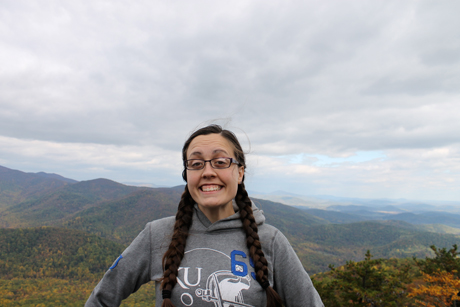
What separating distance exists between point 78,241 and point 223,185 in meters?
171

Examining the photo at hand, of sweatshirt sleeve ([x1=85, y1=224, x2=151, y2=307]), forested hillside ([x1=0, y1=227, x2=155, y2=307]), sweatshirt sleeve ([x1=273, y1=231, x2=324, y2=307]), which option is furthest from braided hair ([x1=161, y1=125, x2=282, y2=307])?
forested hillside ([x1=0, y1=227, x2=155, y2=307])

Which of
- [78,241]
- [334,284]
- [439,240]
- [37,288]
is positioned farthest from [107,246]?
[439,240]

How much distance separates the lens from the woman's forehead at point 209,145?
2.41 meters

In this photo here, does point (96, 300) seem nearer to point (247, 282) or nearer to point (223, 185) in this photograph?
point (247, 282)

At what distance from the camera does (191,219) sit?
8.27ft

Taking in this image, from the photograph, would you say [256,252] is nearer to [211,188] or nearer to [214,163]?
[211,188]

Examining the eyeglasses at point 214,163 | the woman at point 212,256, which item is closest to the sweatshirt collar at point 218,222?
the woman at point 212,256

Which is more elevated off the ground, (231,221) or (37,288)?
(231,221)

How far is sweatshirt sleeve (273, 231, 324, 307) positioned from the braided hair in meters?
0.15

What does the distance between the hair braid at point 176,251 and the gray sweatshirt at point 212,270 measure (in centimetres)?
5

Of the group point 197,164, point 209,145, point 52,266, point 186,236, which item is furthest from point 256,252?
point 52,266

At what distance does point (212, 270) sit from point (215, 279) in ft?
0.25

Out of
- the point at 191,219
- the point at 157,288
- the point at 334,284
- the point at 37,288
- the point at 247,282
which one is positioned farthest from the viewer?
the point at 37,288

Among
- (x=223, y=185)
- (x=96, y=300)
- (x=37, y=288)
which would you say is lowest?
(x=37, y=288)
